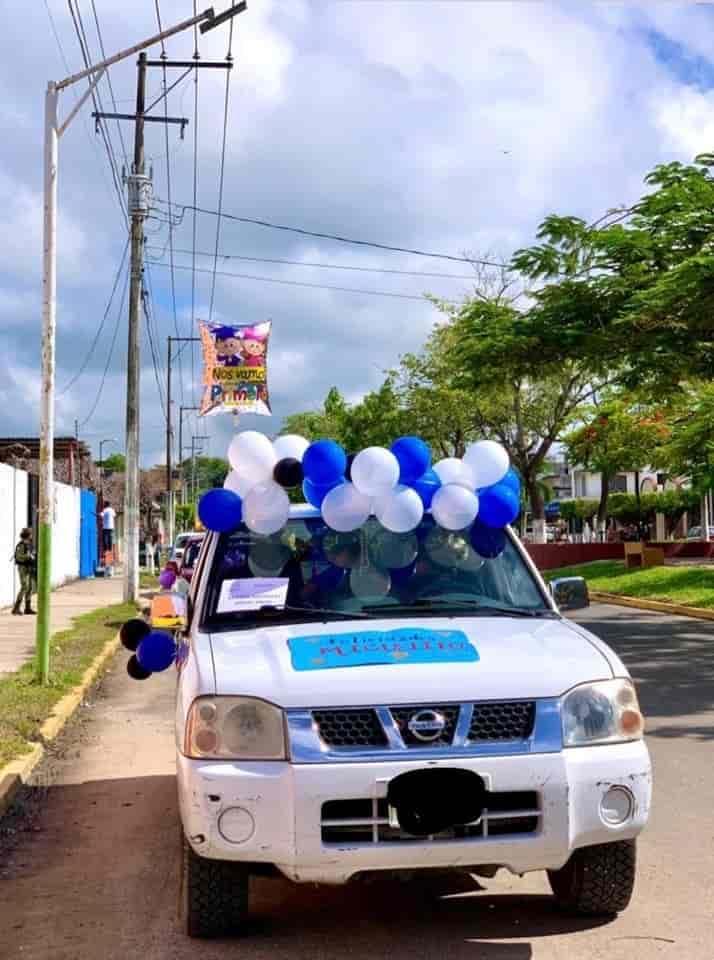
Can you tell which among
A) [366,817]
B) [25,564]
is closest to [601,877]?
[366,817]

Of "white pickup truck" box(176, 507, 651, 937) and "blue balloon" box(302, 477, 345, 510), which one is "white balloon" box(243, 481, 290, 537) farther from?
"white pickup truck" box(176, 507, 651, 937)

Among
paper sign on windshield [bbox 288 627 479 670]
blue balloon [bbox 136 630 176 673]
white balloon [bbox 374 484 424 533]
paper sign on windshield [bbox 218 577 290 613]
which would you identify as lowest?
blue balloon [bbox 136 630 176 673]

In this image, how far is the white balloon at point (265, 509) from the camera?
593 centimetres

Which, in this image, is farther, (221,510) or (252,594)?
(221,510)

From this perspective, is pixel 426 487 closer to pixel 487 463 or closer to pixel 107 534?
pixel 487 463

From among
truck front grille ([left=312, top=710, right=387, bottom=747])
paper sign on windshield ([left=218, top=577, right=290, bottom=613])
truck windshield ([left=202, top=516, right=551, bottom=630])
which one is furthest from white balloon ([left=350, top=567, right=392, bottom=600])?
truck front grille ([left=312, top=710, right=387, bottom=747])

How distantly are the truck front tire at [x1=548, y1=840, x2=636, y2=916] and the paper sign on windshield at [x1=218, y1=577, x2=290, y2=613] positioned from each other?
1715mm

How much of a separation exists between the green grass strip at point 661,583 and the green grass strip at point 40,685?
10045 millimetres

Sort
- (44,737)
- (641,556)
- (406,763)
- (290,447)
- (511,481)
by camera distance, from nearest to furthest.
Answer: (406,763), (511,481), (290,447), (44,737), (641,556)

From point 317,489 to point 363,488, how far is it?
296 mm

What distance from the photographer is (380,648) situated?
490 cm

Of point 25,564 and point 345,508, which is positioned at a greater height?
point 345,508

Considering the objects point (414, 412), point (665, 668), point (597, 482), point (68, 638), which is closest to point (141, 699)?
point (68, 638)

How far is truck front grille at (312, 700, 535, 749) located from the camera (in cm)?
454
